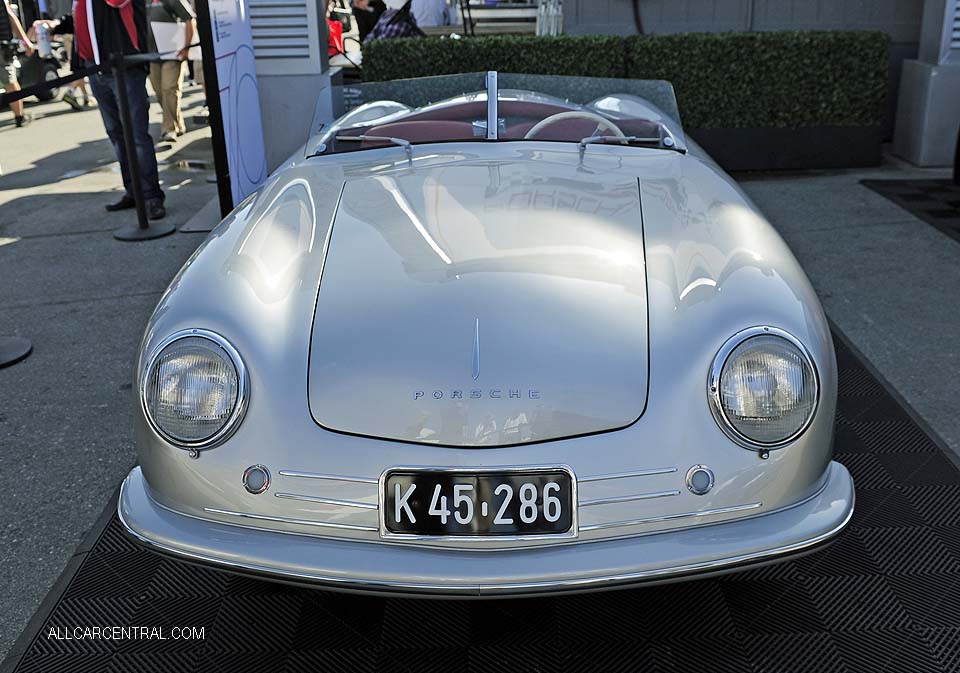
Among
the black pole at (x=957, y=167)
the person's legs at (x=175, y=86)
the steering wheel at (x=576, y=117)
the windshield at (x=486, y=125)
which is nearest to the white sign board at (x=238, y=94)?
the windshield at (x=486, y=125)

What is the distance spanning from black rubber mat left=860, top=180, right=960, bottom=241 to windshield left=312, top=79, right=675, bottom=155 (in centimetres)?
280

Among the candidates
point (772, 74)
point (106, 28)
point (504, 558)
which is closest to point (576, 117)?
point (504, 558)

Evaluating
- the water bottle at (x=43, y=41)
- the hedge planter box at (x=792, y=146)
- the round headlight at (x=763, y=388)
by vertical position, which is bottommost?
the hedge planter box at (x=792, y=146)

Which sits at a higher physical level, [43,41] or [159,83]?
[43,41]

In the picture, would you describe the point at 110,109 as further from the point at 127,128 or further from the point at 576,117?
the point at 576,117

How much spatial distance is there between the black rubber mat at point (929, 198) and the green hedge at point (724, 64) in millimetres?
871

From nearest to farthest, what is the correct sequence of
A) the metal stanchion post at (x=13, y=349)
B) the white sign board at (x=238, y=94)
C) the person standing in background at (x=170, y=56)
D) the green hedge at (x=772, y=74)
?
the metal stanchion post at (x=13, y=349)
the white sign board at (x=238, y=94)
the green hedge at (x=772, y=74)
the person standing in background at (x=170, y=56)

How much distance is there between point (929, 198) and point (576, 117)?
12.3 ft

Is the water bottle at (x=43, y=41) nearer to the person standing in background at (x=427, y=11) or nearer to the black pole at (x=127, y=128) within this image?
the person standing in background at (x=427, y=11)

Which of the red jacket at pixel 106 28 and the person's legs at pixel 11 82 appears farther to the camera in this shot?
the person's legs at pixel 11 82

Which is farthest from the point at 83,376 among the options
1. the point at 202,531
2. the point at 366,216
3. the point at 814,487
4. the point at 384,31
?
the point at 384,31

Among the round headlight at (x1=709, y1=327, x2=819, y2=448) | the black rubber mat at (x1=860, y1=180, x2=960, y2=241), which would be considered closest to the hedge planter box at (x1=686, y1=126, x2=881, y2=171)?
the black rubber mat at (x1=860, y1=180, x2=960, y2=241)

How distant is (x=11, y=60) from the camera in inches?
427

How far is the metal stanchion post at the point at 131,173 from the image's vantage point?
217 inches
